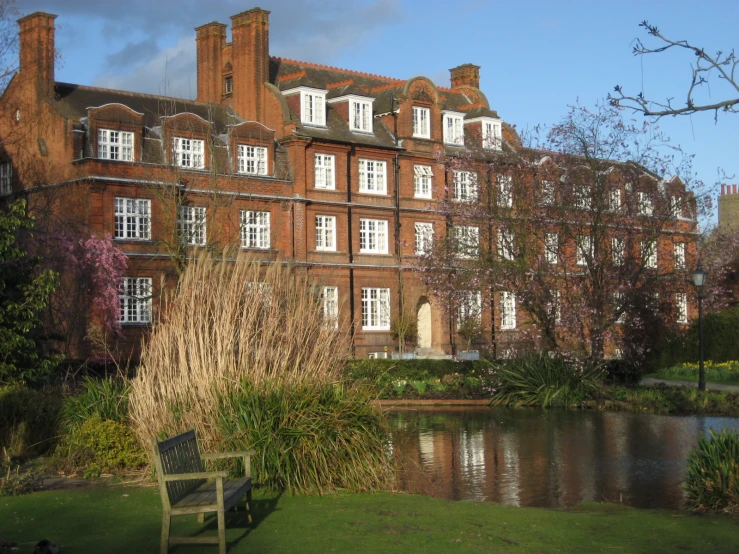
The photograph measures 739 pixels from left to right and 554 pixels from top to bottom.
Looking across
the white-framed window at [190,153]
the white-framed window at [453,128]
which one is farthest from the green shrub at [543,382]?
the white-framed window at [453,128]

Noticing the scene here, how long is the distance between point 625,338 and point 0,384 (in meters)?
17.3

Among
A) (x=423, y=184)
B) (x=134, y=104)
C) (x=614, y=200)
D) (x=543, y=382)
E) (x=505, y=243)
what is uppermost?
(x=134, y=104)

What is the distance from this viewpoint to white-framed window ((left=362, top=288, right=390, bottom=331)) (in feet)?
150

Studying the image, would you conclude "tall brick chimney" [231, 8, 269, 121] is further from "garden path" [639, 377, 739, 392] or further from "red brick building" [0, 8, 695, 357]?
"garden path" [639, 377, 739, 392]

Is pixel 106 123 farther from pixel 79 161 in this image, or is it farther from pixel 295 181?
pixel 295 181

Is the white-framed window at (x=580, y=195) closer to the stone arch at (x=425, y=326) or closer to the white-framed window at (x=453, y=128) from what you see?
the stone arch at (x=425, y=326)

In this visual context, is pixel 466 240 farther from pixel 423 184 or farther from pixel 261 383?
pixel 423 184

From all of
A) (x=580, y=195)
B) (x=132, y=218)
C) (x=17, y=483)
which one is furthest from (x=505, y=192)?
(x=17, y=483)

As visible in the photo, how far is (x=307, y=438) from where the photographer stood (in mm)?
11758

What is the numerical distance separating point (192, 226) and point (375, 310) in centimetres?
1094

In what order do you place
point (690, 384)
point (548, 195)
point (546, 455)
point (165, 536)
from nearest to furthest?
point (165, 536)
point (546, 455)
point (548, 195)
point (690, 384)

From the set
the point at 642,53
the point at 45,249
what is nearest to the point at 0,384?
the point at 45,249

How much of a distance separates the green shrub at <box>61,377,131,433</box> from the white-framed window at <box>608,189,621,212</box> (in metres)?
16.3

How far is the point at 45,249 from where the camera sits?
26688mm
